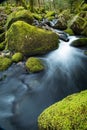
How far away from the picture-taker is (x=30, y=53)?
1234cm

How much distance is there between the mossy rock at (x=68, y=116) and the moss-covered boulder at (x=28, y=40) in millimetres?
7527

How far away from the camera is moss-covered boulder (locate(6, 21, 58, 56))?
12.4 meters

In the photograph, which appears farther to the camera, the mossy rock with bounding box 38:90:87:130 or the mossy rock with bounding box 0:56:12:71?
the mossy rock with bounding box 0:56:12:71

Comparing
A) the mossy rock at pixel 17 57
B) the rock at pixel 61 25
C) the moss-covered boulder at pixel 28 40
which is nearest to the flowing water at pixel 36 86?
the mossy rock at pixel 17 57

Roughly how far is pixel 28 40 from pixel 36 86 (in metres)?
3.58

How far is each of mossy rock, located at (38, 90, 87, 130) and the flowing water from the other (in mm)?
2105

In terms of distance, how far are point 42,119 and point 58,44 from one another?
915 cm

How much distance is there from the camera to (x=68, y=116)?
4.51m

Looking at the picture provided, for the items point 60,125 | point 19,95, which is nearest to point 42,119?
point 60,125

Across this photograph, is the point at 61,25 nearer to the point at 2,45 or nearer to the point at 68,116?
the point at 2,45

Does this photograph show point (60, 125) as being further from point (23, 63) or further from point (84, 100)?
point (23, 63)

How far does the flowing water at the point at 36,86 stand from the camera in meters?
7.48

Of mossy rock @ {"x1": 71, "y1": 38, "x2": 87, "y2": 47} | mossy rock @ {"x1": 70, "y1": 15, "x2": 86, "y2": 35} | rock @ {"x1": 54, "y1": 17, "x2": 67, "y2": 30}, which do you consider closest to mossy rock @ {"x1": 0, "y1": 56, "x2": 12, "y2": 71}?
mossy rock @ {"x1": 71, "y1": 38, "x2": 87, "y2": 47}

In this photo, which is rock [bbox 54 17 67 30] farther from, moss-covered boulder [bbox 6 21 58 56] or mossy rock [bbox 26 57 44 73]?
mossy rock [bbox 26 57 44 73]
